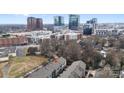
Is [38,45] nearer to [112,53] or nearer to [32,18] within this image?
[32,18]

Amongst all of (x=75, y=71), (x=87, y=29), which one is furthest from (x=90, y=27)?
(x=75, y=71)

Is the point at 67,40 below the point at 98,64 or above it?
above

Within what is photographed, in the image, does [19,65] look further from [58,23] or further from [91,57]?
[91,57]

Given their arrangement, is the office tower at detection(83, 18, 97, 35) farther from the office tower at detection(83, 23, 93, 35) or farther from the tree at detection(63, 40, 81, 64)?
the tree at detection(63, 40, 81, 64)

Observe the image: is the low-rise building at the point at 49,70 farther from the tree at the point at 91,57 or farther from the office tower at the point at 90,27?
the office tower at the point at 90,27
